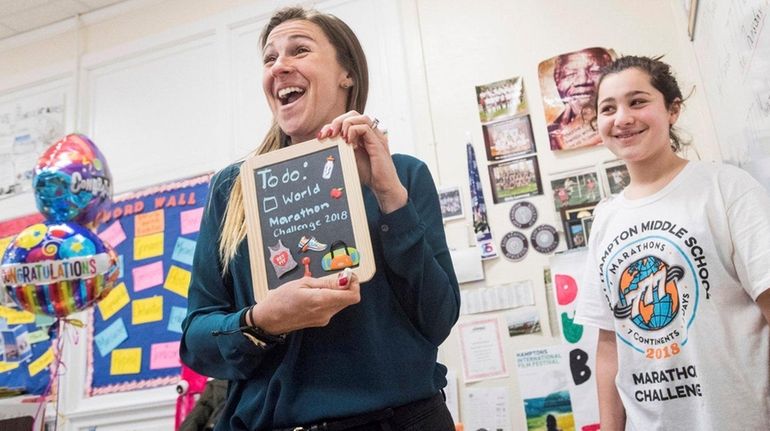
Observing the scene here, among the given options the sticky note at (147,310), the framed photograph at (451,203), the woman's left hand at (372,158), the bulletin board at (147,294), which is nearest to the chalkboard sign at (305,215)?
the woman's left hand at (372,158)

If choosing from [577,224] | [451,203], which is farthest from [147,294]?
[577,224]

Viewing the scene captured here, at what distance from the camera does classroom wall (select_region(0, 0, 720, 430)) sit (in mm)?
2158

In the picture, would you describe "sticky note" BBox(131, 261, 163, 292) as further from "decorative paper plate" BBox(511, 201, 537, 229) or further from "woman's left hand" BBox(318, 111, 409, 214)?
"woman's left hand" BBox(318, 111, 409, 214)

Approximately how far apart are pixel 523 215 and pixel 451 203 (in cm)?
29

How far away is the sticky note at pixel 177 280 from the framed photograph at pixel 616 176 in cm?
190

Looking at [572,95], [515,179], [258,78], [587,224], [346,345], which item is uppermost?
[258,78]

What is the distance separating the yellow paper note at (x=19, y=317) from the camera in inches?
115

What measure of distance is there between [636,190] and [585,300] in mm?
302

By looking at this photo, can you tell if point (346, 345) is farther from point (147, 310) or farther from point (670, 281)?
point (147, 310)

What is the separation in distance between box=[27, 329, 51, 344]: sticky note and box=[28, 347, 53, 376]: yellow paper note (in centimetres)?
8

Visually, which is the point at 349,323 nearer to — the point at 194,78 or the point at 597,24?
the point at 597,24

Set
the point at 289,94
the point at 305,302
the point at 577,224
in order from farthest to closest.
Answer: the point at 577,224, the point at 289,94, the point at 305,302

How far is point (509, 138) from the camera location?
7.39 ft

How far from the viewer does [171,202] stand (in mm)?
2764
